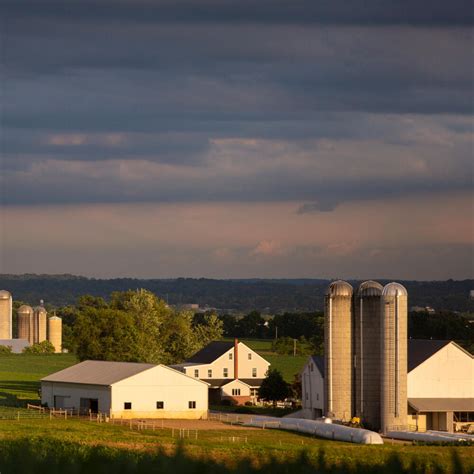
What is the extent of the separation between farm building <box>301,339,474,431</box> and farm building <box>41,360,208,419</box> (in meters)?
6.63

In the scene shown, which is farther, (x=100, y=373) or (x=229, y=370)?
(x=229, y=370)

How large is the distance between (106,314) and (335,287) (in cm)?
2372

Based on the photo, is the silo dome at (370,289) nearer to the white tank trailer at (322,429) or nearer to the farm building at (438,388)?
the farm building at (438,388)

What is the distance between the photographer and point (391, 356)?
5988 cm

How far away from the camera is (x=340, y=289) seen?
6325cm

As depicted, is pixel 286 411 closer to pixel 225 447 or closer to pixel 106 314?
pixel 106 314

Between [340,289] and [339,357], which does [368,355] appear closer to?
[339,357]

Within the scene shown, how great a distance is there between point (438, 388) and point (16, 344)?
86.5m

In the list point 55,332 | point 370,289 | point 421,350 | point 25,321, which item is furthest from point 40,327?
point 370,289

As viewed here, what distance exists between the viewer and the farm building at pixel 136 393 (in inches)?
2498

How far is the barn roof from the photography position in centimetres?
8244

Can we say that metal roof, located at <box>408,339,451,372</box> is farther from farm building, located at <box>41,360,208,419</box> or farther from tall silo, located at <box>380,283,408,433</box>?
farm building, located at <box>41,360,208,419</box>

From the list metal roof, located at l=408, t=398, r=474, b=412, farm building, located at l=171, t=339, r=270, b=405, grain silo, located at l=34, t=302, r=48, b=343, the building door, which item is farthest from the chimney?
grain silo, located at l=34, t=302, r=48, b=343

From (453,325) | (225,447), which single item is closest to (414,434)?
(225,447)
